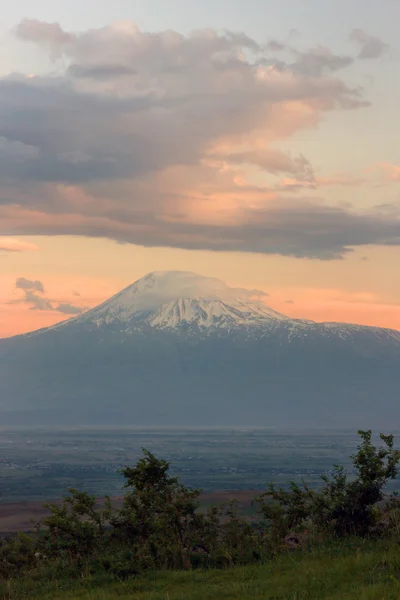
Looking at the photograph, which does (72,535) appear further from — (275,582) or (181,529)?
(275,582)

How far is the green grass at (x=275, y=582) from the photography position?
19.2 m

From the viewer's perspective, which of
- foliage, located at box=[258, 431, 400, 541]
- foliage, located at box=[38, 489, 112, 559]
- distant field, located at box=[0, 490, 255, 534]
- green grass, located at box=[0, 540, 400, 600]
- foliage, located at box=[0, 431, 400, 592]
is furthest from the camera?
distant field, located at box=[0, 490, 255, 534]

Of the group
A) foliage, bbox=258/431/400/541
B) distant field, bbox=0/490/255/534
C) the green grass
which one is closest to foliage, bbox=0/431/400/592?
→ foliage, bbox=258/431/400/541

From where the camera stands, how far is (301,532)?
2717cm

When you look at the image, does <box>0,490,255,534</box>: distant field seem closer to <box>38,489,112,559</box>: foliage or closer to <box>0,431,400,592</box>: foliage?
<box>0,431,400,592</box>: foliage

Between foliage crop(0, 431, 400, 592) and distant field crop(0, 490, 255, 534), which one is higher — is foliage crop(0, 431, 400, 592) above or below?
above

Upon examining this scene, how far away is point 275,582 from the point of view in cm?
2062

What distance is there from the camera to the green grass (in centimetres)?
1925

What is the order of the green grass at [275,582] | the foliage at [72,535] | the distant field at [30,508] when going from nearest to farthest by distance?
the green grass at [275,582], the foliage at [72,535], the distant field at [30,508]

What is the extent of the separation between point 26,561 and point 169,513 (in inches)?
240

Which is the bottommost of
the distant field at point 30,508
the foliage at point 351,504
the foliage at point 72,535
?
the distant field at point 30,508

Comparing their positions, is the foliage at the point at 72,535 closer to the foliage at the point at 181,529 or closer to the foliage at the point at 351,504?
the foliage at the point at 181,529

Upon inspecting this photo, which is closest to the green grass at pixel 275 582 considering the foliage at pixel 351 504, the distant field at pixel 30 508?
the foliage at pixel 351 504

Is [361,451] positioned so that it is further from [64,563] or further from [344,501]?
[64,563]
